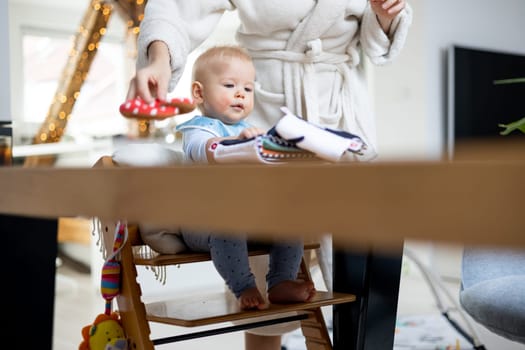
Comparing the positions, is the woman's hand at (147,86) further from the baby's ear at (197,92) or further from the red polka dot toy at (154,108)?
the baby's ear at (197,92)

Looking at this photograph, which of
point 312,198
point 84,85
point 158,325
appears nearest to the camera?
point 312,198

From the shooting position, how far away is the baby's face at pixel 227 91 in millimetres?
1518

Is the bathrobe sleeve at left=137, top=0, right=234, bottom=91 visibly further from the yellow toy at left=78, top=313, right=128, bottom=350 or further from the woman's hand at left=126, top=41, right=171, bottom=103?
the yellow toy at left=78, top=313, right=128, bottom=350

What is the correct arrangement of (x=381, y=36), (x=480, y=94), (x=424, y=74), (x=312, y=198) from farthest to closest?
(x=480, y=94)
(x=424, y=74)
(x=381, y=36)
(x=312, y=198)

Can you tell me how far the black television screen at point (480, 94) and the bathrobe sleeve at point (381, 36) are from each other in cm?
319

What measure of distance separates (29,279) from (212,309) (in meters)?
0.37

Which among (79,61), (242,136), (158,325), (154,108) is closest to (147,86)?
(154,108)

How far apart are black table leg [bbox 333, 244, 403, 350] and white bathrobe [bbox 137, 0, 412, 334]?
18 centimetres

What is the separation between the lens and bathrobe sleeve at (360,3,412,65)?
162 cm

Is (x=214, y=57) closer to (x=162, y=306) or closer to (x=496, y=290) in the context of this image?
(x=162, y=306)

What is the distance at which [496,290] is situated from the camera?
1.43 meters

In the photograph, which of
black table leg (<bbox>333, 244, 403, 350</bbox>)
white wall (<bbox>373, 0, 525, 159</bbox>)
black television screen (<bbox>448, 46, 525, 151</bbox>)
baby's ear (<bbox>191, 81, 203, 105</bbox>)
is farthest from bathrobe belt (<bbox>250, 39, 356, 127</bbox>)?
black television screen (<bbox>448, 46, 525, 151</bbox>)

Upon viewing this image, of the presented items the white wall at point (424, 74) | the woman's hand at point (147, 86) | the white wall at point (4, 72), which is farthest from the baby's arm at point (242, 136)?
the white wall at point (424, 74)

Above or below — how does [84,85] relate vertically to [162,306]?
above
